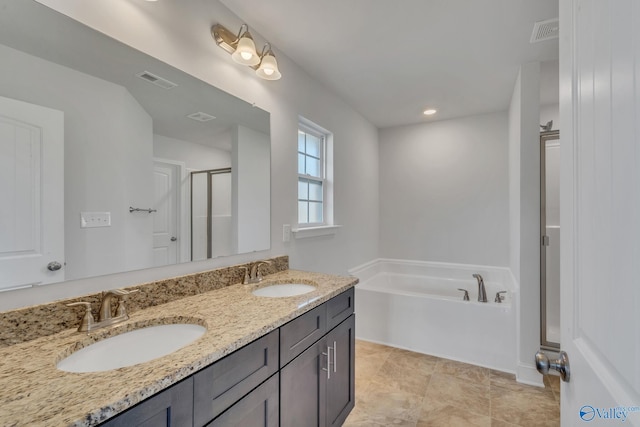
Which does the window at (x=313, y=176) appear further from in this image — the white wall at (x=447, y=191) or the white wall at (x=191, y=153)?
the white wall at (x=447, y=191)

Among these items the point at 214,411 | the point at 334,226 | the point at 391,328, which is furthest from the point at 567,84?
the point at 391,328

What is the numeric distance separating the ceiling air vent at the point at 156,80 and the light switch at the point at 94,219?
617 millimetres

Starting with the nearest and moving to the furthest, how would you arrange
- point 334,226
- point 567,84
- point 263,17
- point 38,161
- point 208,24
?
point 567,84 → point 38,161 → point 208,24 → point 263,17 → point 334,226

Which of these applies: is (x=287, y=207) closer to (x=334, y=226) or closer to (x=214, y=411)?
(x=334, y=226)

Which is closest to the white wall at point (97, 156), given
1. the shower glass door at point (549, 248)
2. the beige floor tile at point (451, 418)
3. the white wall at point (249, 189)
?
the white wall at point (249, 189)

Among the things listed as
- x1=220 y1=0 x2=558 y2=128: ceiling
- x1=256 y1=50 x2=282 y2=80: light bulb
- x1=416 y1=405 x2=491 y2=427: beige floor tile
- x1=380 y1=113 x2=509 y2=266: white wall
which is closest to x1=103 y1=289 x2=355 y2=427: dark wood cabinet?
x1=416 y1=405 x2=491 y2=427: beige floor tile

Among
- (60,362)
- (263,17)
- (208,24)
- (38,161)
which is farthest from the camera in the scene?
(263,17)

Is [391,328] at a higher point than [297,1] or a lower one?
lower

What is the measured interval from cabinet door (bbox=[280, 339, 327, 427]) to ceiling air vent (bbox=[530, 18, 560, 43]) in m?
2.23

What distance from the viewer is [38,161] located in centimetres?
94

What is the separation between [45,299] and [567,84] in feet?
5.43

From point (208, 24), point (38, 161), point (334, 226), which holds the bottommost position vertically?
point (334, 226)

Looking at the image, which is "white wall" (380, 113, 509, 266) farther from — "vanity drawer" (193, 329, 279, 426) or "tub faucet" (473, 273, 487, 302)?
"vanity drawer" (193, 329, 279, 426)

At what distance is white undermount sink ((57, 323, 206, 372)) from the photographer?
2.82ft
